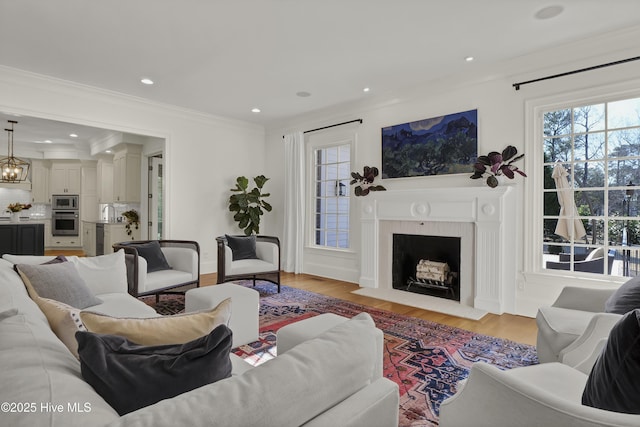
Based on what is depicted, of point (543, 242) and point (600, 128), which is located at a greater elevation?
point (600, 128)

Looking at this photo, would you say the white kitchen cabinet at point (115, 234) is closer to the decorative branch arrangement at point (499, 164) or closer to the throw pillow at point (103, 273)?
the throw pillow at point (103, 273)

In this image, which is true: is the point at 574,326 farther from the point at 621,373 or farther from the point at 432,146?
the point at 432,146

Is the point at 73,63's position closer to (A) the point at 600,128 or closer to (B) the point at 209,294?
(B) the point at 209,294

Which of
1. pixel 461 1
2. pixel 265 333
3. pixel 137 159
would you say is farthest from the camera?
pixel 137 159

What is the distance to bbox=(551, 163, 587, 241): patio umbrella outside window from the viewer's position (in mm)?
3412

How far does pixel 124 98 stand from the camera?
4.79 meters

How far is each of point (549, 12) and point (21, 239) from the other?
836 centimetres

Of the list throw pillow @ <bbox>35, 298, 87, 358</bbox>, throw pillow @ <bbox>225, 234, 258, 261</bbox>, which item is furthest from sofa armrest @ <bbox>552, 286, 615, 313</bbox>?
throw pillow @ <bbox>225, 234, 258, 261</bbox>

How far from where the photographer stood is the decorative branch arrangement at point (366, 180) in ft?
15.8

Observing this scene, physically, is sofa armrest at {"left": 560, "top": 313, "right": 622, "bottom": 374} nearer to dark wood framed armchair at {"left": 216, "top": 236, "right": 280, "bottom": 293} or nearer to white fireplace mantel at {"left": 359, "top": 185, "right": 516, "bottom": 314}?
white fireplace mantel at {"left": 359, "top": 185, "right": 516, "bottom": 314}

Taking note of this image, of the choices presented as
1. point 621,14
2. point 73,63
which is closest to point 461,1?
point 621,14

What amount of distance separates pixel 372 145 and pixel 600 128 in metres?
2.65

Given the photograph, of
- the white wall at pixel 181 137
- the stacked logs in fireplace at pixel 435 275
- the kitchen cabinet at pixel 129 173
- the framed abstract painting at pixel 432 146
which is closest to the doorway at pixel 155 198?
the kitchen cabinet at pixel 129 173

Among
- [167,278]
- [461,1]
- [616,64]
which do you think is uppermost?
[461,1]
